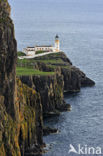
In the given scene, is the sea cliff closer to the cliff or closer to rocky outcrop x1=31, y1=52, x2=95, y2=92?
the cliff

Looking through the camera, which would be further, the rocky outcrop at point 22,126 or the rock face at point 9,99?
the rocky outcrop at point 22,126

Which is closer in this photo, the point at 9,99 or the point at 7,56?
the point at 7,56

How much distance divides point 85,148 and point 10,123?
22.8m

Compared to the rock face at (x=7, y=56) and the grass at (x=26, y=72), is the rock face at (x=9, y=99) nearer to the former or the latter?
the rock face at (x=7, y=56)


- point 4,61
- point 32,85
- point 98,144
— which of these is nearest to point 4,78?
point 4,61

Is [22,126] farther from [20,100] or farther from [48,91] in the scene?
[48,91]

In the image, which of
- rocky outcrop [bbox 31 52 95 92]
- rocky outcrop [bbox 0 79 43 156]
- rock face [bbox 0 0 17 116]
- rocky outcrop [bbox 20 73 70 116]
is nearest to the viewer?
rock face [bbox 0 0 17 116]

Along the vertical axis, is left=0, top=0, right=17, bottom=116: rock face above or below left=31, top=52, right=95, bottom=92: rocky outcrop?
above

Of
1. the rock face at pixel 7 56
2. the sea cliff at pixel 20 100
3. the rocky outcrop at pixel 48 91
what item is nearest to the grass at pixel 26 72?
the sea cliff at pixel 20 100

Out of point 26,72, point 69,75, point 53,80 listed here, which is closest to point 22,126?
point 53,80

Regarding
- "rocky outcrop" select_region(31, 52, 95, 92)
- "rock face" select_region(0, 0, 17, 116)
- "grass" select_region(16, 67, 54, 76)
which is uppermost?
"rock face" select_region(0, 0, 17, 116)

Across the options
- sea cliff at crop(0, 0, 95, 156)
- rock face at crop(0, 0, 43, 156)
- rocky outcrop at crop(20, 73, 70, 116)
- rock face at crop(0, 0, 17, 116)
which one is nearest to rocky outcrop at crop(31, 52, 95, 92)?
sea cliff at crop(0, 0, 95, 156)

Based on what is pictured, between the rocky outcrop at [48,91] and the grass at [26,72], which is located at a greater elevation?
the grass at [26,72]

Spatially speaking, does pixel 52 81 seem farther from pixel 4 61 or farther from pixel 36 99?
pixel 4 61
